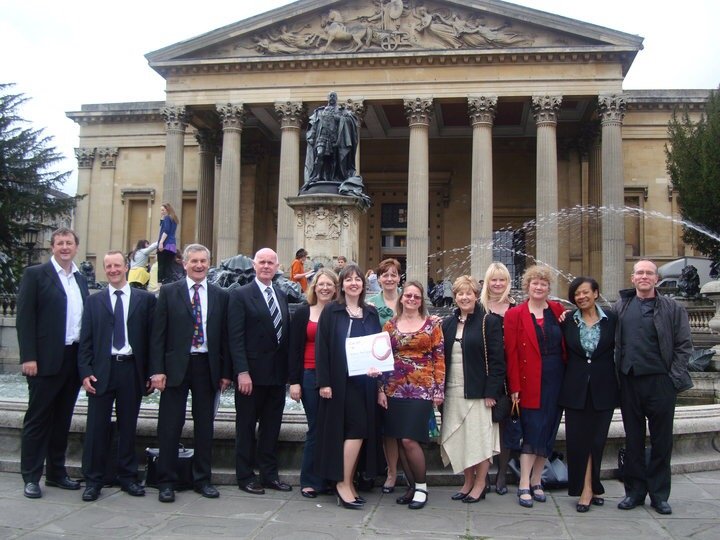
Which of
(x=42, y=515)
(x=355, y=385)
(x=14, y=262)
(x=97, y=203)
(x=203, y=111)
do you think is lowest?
(x=42, y=515)

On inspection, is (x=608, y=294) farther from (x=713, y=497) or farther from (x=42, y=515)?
(x=42, y=515)

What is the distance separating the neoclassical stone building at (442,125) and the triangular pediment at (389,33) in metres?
0.07

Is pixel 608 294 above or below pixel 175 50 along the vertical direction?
below

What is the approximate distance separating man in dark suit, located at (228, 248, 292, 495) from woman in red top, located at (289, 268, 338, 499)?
0.63 ft

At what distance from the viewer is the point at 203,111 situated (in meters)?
35.9

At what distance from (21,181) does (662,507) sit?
125 feet

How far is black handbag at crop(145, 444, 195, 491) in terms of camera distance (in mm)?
6188

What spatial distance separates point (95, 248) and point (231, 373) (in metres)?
38.7

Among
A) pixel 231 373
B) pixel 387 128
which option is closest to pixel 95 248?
pixel 387 128

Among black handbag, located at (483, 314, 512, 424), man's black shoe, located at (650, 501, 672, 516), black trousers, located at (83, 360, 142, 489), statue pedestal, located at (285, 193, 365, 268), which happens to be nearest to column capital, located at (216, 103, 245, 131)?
statue pedestal, located at (285, 193, 365, 268)

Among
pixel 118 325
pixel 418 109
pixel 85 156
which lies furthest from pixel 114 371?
pixel 85 156

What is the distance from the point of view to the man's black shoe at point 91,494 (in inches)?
230

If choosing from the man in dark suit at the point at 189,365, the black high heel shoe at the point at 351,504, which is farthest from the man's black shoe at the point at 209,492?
the black high heel shoe at the point at 351,504

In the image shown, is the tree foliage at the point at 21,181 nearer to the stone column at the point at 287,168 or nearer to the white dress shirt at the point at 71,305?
the stone column at the point at 287,168
